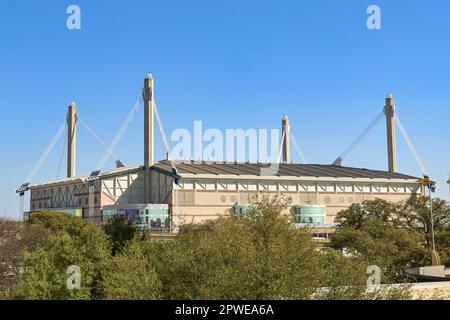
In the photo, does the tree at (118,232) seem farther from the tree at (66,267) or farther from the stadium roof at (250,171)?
the stadium roof at (250,171)

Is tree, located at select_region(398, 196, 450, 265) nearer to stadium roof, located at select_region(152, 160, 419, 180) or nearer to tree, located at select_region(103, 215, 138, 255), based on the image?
tree, located at select_region(103, 215, 138, 255)

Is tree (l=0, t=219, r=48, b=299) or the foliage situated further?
the foliage

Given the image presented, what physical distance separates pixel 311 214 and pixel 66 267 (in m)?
96.5

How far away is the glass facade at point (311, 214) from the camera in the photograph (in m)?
130

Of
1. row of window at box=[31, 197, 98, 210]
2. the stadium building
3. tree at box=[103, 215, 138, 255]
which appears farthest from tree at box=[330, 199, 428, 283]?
row of window at box=[31, 197, 98, 210]

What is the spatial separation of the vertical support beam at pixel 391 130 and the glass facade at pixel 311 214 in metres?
40.6

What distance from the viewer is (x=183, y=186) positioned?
12800cm

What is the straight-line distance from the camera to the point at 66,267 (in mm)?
40656

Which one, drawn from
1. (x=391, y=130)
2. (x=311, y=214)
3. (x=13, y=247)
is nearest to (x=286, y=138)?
(x=391, y=130)

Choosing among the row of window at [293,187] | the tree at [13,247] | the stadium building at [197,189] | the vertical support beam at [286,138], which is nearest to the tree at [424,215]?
the stadium building at [197,189]

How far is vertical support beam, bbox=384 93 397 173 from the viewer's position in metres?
166

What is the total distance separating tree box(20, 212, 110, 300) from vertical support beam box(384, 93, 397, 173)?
132 metres
